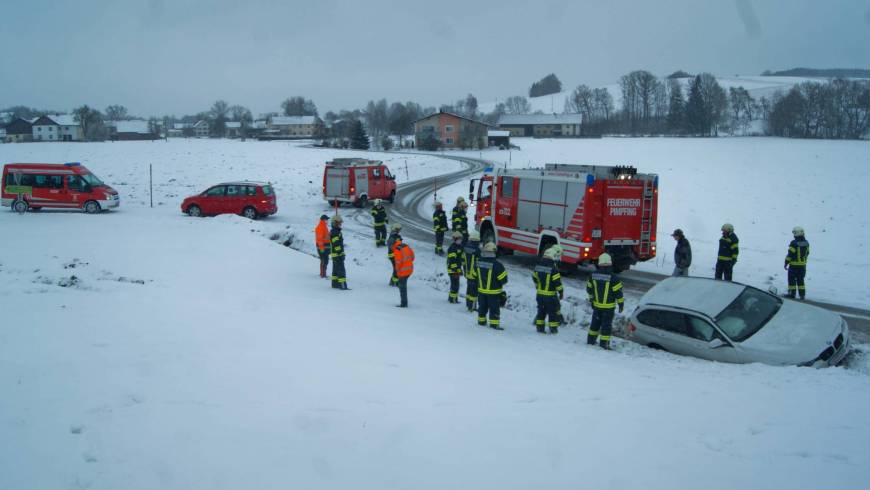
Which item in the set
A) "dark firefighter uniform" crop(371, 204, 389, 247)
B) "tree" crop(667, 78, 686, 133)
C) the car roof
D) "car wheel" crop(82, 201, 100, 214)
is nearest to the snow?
the car roof

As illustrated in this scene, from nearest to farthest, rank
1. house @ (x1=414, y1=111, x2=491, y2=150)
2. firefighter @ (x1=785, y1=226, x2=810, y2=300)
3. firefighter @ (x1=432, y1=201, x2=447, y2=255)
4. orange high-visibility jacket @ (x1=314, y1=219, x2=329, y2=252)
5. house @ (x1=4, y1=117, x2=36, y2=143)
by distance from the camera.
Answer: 1. firefighter @ (x1=785, y1=226, x2=810, y2=300)
2. orange high-visibility jacket @ (x1=314, y1=219, x2=329, y2=252)
3. firefighter @ (x1=432, y1=201, x2=447, y2=255)
4. house @ (x1=414, y1=111, x2=491, y2=150)
5. house @ (x1=4, y1=117, x2=36, y2=143)

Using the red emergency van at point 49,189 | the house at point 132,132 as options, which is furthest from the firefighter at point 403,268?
the house at point 132,132

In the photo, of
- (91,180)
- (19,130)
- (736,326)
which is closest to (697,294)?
(736,326)

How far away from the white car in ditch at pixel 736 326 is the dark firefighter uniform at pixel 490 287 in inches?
98.7

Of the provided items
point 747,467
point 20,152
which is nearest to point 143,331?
point 747,467

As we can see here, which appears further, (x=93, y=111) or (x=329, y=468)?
(x=93, y=111)

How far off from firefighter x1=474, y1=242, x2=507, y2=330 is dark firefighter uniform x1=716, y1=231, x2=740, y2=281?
22.5 feet

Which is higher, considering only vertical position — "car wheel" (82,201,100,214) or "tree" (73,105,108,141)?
"tree" (73,105,108,141)

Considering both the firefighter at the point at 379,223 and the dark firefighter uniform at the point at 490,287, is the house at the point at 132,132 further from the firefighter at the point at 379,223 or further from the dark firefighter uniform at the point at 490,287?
the dark firefighter uniform at the point at 490,287

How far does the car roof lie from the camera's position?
934cm

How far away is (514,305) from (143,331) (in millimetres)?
8069

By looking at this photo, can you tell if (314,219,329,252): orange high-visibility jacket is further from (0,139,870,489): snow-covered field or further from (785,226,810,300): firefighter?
(785,226,810,300): firefighter

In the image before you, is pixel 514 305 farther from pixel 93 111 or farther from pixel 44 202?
pixel 93 111

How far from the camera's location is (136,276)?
40.8ft
